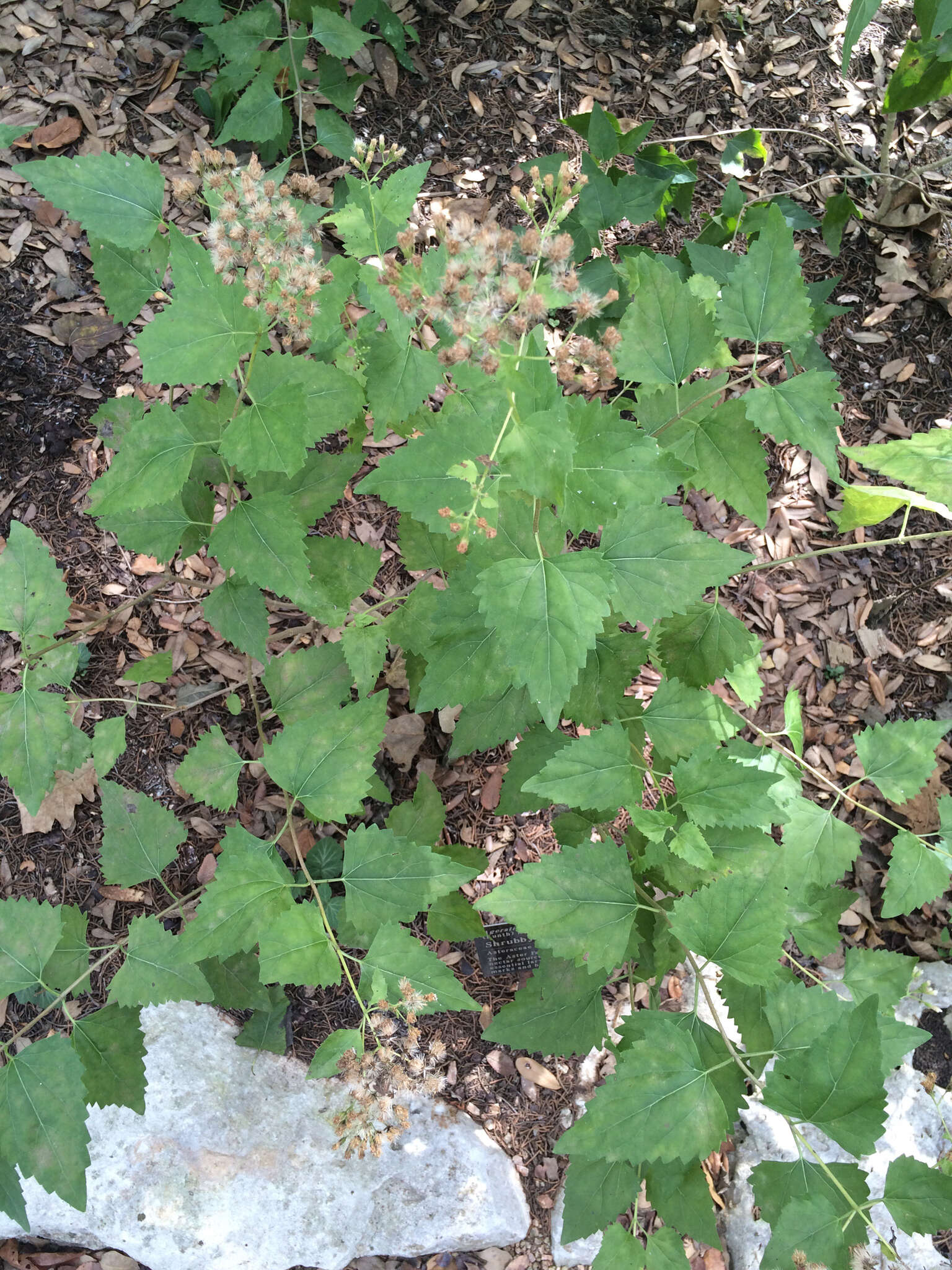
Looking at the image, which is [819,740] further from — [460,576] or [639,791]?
[460,576]

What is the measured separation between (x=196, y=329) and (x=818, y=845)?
251cm

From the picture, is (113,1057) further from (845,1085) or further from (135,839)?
(845,1085)

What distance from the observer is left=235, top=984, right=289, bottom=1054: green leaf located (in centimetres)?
327

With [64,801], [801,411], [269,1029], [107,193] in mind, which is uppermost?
[107,193]

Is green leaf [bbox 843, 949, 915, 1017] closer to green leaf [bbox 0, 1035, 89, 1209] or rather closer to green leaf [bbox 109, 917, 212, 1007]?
green leaf [bbox 109, 917, 212, 1007]

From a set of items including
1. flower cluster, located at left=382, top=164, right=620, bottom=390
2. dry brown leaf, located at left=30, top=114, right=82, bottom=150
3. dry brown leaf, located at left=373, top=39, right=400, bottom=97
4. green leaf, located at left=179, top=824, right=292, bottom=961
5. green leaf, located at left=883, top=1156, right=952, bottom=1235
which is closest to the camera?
flower cluster, located at left=382, top=164, right=620, bottom=390

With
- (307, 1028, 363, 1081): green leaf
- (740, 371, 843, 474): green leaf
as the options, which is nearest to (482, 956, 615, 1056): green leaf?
(307, 1028, 363, 1081): green leaf

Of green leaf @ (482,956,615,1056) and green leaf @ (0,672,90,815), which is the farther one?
green leaf @ (482,956,615,1056)

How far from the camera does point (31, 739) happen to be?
2635mm

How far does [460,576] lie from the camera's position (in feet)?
7.84

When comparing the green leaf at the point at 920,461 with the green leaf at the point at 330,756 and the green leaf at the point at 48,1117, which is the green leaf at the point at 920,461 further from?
the green leaf at the point at 48,1117

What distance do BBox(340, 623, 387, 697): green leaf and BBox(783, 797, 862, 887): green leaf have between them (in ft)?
4.85

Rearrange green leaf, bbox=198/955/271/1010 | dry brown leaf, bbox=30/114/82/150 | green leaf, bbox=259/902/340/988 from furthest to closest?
dry brown leaf, bbox=30/114/82/150, green leaf, bbox=198/955/271/1010, green leaf, bbox=259/902/340/988

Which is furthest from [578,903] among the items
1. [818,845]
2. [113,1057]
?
[113,1057]
